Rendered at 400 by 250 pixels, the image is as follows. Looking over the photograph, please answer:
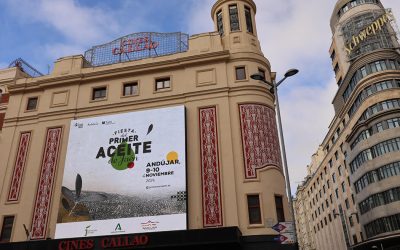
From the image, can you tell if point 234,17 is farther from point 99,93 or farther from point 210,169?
point 210,169

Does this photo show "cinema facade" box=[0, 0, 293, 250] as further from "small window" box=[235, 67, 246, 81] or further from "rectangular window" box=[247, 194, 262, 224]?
"small window" box=[235, 67, 246, 81]

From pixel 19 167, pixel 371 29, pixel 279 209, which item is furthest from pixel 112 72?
pixel 371 29

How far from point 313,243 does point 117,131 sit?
84010 millimetres

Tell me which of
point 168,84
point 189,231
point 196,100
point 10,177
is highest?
point 168,84

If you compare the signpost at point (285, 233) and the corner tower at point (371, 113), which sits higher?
the corner tower at point (371, 113)

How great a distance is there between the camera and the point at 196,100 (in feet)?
97.1

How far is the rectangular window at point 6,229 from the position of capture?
27.8 m

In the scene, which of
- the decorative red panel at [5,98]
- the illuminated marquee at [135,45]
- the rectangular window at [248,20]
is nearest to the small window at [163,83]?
the illuminated marquee at [135,45]

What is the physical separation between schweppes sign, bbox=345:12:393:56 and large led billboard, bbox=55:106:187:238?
153 ft

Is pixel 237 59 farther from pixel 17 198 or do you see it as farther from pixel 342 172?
pixel 342 172

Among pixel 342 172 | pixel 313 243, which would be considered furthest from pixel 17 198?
pixel 313 243

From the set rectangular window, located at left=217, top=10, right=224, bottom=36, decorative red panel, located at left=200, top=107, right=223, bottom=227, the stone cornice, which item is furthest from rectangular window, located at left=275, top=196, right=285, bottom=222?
rectangular window, located at left=217, top=10, right=224, bottom=36

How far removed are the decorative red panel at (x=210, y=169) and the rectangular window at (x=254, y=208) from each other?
2061mm

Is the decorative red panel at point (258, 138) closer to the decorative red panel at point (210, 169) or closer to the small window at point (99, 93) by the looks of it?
the decorative red panel at point (210, 169)
